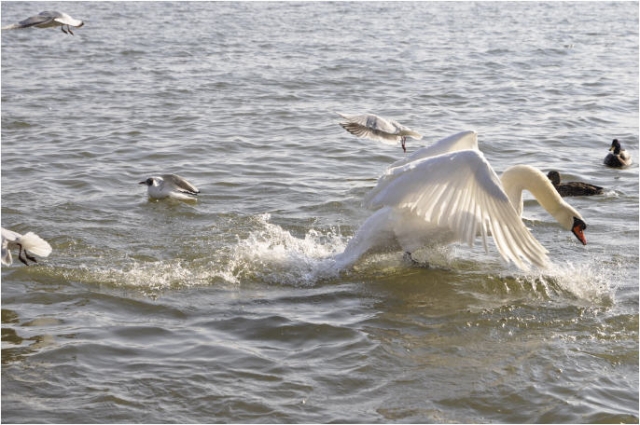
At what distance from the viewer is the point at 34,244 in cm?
581

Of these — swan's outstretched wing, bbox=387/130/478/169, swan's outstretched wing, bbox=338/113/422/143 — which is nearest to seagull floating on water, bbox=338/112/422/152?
swan's outstretched wing, bbox=338/113/422/143

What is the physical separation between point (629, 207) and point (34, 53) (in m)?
11.9

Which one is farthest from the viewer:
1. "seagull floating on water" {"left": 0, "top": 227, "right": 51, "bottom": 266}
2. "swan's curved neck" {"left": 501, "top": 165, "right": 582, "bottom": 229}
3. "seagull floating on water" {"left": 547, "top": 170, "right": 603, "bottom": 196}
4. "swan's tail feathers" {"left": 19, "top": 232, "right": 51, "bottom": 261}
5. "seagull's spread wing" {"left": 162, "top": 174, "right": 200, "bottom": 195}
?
"seagull floating on water" {"left": 547, "top": 170, "right": 603, "bottom": 196}

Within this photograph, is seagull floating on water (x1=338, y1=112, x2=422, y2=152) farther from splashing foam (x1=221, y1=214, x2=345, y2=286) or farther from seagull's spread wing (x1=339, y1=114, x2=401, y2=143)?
splashing foam (x1=221, y1=214, x2=345, y2=286)

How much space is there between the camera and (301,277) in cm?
Answer: 720

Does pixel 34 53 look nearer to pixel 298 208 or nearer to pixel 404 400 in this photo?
pixel 298 208

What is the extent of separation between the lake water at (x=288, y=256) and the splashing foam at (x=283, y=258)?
0.02m

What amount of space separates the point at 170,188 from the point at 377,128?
7.03 ft

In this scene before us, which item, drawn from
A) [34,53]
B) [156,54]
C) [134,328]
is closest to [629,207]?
[134,328]

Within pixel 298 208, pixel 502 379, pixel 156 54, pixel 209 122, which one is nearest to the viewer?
pixel 502 379

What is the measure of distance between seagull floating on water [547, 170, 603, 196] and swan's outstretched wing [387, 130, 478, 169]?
2165 millimetres

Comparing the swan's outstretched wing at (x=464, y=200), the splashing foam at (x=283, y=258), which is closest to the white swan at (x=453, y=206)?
the swan's outstretched wing at (x=464, y=200)

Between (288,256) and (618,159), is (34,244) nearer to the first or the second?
(288,256)

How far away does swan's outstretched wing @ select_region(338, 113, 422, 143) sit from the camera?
7.93 metres
